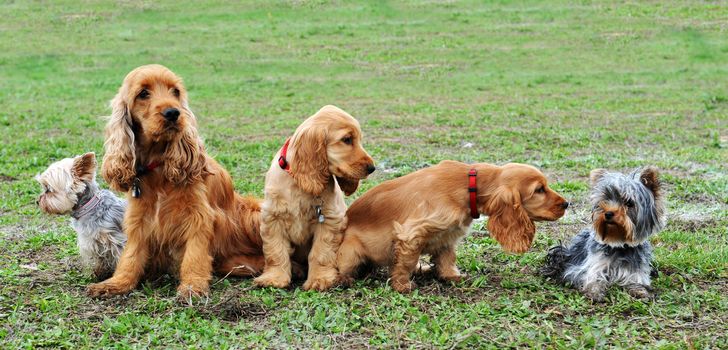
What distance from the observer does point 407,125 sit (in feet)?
51.4

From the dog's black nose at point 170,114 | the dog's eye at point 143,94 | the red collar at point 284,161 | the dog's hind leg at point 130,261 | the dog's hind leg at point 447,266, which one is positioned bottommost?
the dog's hind leg at point 447,266

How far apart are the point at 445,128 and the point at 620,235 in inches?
349

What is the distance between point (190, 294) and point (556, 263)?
2885 millimetres

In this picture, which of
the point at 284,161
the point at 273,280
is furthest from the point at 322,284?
the point at 284,161

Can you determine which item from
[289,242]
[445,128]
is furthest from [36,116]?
[289,242]

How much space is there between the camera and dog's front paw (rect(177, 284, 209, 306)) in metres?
6.41

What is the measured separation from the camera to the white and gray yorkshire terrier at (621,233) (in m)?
6.41

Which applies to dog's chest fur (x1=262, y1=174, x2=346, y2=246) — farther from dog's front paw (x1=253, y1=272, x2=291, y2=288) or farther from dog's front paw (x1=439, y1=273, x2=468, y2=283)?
dog's front paw (x1=439, y1=273, x2=468, y2=283)

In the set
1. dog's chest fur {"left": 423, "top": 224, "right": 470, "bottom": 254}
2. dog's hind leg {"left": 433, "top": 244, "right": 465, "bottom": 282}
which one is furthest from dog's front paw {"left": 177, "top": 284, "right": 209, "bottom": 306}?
dog's hind leg {"left": 433, "top": 244, "right": 465, "bottom": 282}

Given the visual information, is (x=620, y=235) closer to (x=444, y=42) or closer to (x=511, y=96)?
(x=511, y=96)

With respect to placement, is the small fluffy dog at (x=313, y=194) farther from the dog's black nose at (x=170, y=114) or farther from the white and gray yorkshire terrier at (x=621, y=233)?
the white and gray yorkshire terrier at (x=621, y=233)

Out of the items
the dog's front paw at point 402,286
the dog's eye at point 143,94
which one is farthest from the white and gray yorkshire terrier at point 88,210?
the dog's front paw at point 402,286

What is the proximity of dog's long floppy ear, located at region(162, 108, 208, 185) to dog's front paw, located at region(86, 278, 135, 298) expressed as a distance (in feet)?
2.91

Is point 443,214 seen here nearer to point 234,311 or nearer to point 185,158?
point 234,311
